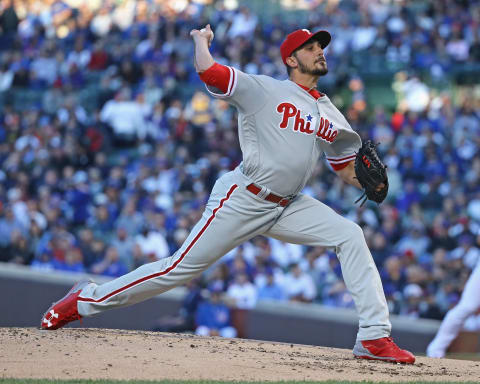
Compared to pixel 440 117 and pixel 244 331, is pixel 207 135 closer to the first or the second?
pixel 440 117

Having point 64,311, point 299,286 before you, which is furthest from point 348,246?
point 299,286

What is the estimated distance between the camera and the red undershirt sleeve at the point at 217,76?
531 cm

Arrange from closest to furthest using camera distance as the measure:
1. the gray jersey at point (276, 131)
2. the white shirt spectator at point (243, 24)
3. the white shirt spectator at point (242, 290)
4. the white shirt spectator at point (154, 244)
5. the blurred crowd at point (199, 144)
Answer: the gray jersey at point (276, 131)
the white shirt spectator at point (242, 290)
the blurred crowd at point (199, 144)
the white shirt spectator at point (154, 244)
the white shirt spectator at point (243, 24)

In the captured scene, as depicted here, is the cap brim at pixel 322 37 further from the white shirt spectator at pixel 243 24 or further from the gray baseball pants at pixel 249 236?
the white shirt spectator at pixel 243 24

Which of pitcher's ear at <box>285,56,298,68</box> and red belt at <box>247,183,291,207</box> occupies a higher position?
pitcher's ear at <box>285,56,298,68</box>

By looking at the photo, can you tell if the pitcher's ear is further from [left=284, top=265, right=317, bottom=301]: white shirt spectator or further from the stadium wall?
[left=284, top=265, right=317, bottom=301]: white shirt spectator

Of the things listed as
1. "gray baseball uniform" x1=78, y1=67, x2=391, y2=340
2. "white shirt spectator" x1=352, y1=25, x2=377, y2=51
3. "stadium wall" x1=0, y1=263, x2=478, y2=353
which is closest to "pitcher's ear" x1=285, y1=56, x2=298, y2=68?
"gray baseball uniform" x1=78, y1=67, x2=391, y2=340

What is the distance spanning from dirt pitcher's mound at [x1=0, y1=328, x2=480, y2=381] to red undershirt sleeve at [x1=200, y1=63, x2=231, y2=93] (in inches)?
60.8

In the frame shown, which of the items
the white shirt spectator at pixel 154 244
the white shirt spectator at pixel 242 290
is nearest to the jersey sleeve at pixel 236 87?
the white shirt spectator at pixel 242 290

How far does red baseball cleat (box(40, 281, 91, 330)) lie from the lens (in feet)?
19.4

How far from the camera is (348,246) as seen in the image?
5.62m

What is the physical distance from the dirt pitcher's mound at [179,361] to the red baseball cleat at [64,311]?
2.7 inches

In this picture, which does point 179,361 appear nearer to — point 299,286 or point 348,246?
point 348,246

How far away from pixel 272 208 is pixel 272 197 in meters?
0.08
